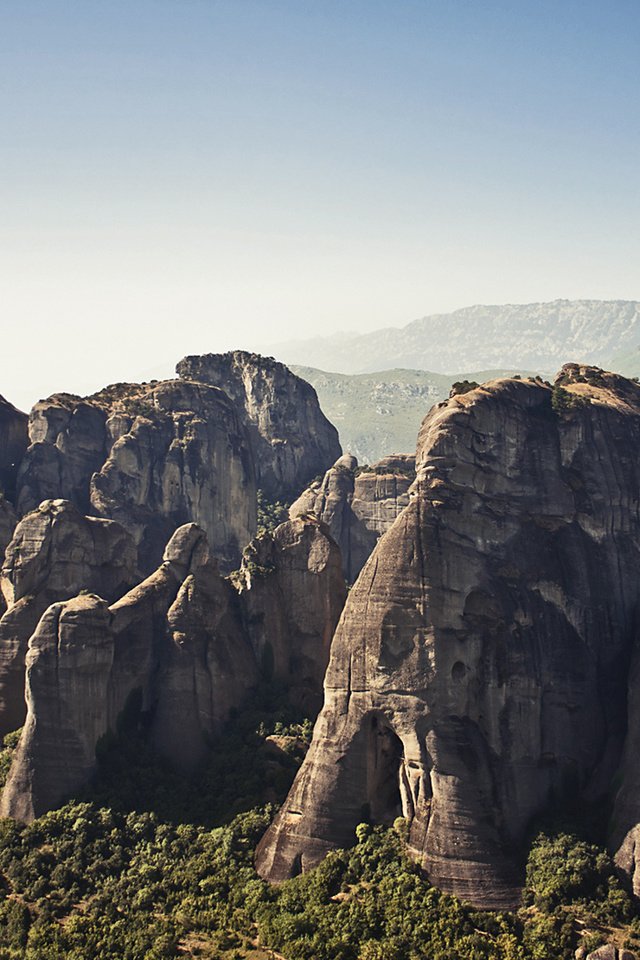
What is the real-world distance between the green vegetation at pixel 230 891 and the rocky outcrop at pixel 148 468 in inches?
1538

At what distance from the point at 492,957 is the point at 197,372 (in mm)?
93625

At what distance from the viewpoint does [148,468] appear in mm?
115062

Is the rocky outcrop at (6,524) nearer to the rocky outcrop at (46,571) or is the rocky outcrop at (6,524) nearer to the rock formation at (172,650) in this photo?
the rocky outcrop at (46,571)

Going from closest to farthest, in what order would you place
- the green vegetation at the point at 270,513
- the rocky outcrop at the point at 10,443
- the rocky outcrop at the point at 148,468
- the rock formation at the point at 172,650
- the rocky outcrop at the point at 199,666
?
the rock formation at the point at 172,650 < the rocky outcrop at the point at 199,666 < the rocky outcrop at the point at 148,468 < the rocky outcrop at the point at 10,443 < the green vegetation at the point at 270,513

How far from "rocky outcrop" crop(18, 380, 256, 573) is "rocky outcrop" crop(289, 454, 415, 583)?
7925mm

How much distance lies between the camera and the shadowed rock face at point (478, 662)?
2522 inches

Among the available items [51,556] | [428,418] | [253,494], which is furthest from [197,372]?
[428,418]

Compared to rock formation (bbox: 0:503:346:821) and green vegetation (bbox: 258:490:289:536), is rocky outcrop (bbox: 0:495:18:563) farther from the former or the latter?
green vegetation (bbox: 258:490:289:536)

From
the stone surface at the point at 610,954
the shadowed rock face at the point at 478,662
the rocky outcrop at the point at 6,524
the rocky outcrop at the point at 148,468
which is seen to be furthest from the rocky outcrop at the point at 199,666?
the rocky outcrop at the point at 148,468

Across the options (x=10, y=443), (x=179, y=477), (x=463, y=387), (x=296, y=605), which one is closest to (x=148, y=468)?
(x=179, y=477)

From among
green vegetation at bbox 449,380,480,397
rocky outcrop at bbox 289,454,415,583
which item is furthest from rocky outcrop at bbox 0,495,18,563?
green vegetation at bbox 449,380,480,397

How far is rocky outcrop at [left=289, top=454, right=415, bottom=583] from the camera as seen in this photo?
122 meters

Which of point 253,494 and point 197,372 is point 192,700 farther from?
point 197,372

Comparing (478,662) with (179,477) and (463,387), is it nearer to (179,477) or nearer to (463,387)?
(463,387)
